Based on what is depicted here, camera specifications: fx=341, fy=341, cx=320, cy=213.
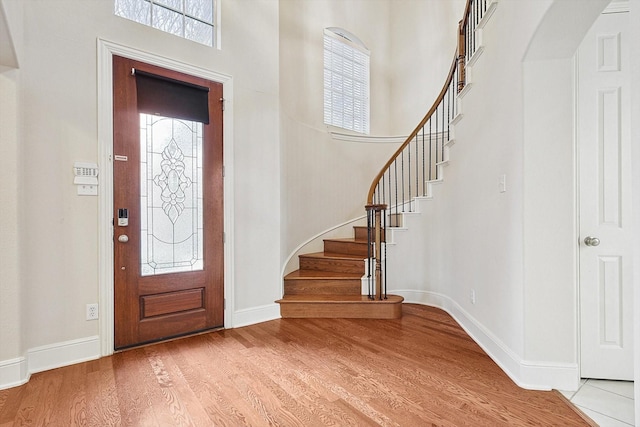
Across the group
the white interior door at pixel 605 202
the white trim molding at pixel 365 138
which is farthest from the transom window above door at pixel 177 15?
the white interior door at pixel 605 202

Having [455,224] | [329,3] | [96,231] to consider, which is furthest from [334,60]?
[96,231]

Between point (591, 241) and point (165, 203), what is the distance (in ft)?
10.2

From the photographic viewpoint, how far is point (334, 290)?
3771 millimetres

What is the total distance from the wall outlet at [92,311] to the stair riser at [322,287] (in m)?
1.77

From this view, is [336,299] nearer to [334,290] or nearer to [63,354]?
[334,290]

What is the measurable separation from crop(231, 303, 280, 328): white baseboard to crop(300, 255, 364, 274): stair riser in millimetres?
830

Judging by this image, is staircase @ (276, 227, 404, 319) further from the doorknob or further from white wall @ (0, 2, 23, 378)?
white wall @ (0, 2, 23, 378)

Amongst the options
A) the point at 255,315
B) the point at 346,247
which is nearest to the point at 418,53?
the point at 346,247

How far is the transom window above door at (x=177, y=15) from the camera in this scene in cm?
284

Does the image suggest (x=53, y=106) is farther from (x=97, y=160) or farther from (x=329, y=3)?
(x=329, y=3)

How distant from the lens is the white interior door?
209 centimetres

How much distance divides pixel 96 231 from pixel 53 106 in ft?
3.07

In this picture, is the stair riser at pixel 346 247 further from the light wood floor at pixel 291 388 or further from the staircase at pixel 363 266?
the light wood floor at pixel 291 388

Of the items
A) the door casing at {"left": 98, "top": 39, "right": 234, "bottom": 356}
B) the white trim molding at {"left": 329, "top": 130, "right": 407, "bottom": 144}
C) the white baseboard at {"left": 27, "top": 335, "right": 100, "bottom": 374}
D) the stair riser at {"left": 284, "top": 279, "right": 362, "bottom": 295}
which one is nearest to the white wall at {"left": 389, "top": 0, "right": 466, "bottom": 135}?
the white trim molding at {"left": 329, "top": 130, "right": 407, "bottom": 144}
